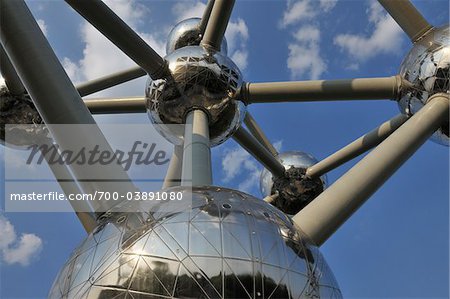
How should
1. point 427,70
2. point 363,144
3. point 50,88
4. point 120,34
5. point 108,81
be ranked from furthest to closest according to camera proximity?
point 108,81, point 363,144, point 427,70, point 120,34, point 50,88

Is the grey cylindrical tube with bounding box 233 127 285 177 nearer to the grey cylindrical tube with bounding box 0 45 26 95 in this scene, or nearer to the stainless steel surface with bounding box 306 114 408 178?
the stainless steel surface with bounding box 306 114 408 178

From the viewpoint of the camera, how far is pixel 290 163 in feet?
29.6

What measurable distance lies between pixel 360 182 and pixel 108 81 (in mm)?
4208

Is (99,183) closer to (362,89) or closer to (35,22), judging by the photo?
(35,22)

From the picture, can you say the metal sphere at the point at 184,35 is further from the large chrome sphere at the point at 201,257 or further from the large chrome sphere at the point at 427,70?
the large chrome sphere at the point at 201,257

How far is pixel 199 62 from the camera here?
5957 mm

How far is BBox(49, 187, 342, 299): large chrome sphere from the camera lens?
327 centimetres

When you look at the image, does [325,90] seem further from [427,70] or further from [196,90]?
[196,90]

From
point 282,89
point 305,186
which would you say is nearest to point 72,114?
point 282,89

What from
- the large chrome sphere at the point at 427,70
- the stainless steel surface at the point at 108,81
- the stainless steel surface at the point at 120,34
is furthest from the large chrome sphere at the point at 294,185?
the stainless steel surface at the point at 120,34

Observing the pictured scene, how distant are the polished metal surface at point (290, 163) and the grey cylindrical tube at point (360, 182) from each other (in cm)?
378

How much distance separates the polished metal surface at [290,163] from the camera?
8992 mm

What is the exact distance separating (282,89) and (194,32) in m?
2.38

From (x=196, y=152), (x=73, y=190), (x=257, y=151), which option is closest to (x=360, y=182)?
(x=196, y=152)
